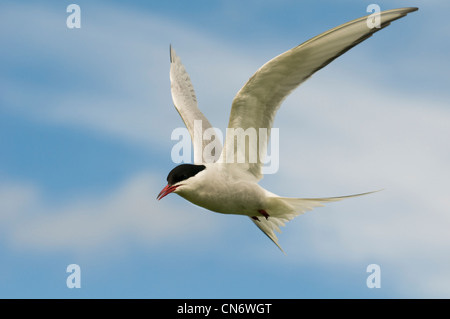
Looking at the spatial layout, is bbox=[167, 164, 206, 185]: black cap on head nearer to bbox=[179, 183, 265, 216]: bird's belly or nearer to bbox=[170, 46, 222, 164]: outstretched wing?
bbox=[179, 183, 265, 216]: bird's belly

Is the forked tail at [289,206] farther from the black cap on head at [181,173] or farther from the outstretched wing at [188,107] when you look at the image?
the outstretched wing at [188,107]

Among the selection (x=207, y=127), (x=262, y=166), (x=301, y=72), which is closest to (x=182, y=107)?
(x=207, y=127)

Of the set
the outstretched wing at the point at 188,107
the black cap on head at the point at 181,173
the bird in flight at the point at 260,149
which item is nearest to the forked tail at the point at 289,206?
the bird in flight at the point at 260,149

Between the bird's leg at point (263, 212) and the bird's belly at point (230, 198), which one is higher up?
the bird's belly at point (230, 198)

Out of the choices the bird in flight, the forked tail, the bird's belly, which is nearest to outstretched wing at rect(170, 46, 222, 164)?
the bird in flight

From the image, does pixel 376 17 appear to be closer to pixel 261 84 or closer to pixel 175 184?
pixel 261 84

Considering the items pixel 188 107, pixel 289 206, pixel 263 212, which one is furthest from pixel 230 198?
pixel 188 107
